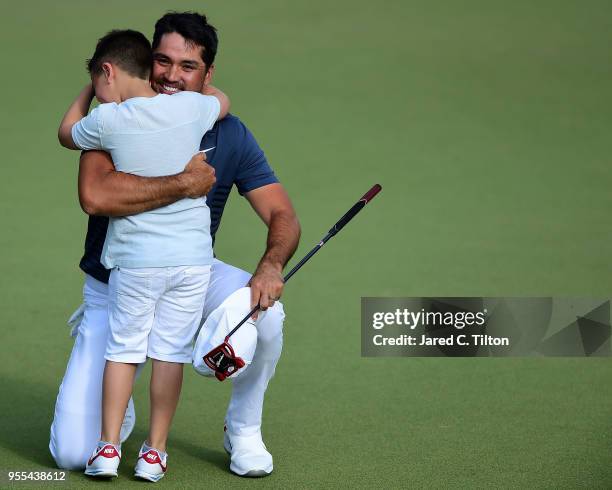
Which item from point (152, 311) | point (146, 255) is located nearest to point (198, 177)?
point (146, 255)

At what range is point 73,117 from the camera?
3.66 metres

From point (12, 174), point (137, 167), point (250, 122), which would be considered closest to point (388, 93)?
point (250, 122)

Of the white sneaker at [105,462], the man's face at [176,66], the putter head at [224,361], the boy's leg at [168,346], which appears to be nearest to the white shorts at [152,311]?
the boy's leg at [168,346]

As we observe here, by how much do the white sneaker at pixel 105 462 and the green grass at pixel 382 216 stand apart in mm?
43

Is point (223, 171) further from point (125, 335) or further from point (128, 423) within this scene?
point (128, 423)

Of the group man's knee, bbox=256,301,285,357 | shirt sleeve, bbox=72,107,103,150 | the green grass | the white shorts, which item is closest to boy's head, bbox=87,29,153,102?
shirt sleeve, bbox=72,107,103,150

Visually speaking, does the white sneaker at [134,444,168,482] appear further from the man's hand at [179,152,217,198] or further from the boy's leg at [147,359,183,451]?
the man's hand at [179,152,217,198]

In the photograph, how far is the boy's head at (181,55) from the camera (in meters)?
3.82

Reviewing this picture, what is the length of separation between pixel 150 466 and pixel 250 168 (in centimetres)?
101

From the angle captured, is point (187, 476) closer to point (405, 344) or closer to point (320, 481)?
point (320, 481)

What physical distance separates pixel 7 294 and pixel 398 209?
2.52 m

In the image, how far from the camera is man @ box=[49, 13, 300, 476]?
352 cm

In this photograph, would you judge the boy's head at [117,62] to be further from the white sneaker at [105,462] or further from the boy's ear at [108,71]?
the white sneaker at [105,462]

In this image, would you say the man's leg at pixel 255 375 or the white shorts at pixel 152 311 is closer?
the white shorts at pixel 152 311
